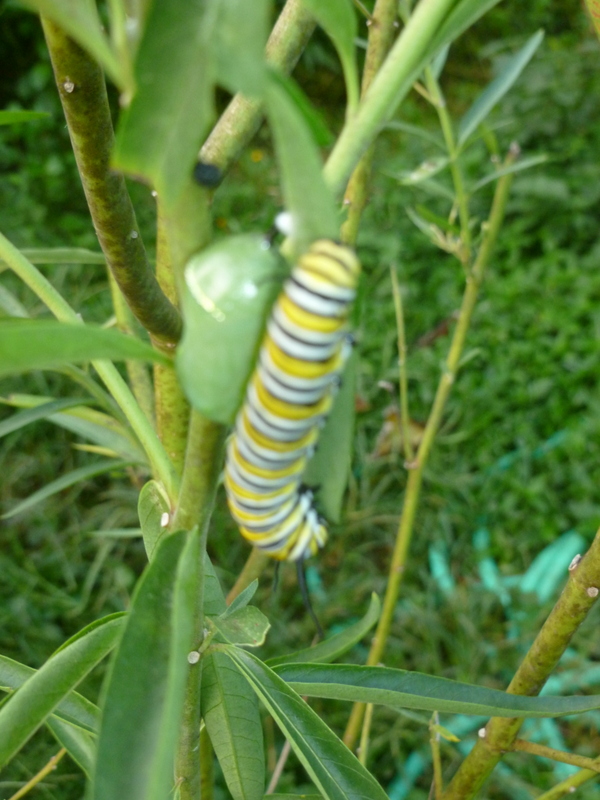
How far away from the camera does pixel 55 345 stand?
0.31 meters

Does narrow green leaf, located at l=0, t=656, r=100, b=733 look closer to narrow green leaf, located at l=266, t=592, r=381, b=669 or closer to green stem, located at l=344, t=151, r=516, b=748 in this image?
narrow green leaf, located at l=266, t=592, r=381, b=669

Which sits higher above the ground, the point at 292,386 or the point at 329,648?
the point at 292,386

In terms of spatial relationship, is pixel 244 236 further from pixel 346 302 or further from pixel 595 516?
pixel 595 516

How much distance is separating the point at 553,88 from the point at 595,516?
6.17ft

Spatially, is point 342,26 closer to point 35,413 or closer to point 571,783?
point 35,413

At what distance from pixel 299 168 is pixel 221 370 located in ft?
0.29

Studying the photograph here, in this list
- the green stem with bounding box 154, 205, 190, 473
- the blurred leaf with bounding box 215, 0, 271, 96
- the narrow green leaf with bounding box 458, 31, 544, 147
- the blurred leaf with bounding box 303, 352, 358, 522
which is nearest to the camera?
the blurred leaf with bounding box 215, 0, 271, 96

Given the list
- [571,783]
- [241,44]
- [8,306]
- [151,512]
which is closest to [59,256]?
[8,306]

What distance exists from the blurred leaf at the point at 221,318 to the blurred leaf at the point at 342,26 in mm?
84

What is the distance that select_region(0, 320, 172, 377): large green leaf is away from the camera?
0.29 m

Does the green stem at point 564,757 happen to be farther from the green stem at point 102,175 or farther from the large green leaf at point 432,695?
the green stem at point 102,175

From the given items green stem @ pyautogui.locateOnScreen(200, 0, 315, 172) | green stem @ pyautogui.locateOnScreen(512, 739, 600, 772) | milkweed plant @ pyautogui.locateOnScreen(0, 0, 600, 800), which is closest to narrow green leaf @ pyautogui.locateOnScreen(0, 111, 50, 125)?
milkweed plant @ pyautogui.locateOnScreen(0, 0, 600, 800)

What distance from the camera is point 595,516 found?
2.37 meters

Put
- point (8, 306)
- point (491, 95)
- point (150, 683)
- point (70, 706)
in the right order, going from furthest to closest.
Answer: point (491, 95)
point (8, 306)
point (70, 706)
point (150, 683)
